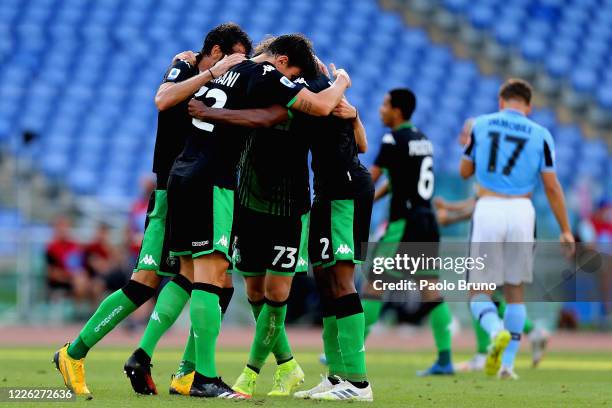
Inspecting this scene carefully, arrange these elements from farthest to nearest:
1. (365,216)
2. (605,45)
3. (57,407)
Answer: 1. (605,45)
2. (365,216)
3. (57,407)

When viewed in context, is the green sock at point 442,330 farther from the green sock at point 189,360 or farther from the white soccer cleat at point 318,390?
the green sock at point 189,360

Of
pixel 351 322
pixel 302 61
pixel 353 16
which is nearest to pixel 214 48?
pixel 302 61

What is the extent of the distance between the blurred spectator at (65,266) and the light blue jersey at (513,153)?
903 centimetres

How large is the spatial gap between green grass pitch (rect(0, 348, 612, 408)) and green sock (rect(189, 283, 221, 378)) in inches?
9.8

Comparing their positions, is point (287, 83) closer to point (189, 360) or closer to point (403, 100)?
point (189, 360)

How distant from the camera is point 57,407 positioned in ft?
20.1

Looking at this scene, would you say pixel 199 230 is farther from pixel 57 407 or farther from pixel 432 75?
pixel 432 75

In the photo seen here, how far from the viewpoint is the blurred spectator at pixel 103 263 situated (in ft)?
56.0

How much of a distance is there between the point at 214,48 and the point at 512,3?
62.9ft

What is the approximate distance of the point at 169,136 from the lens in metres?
7.49

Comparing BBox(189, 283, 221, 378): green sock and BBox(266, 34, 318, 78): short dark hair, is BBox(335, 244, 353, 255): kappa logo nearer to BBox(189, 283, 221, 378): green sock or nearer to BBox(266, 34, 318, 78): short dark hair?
BBox(189, 283, 221, 378): green sock

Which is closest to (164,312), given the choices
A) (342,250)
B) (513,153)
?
(342,250)

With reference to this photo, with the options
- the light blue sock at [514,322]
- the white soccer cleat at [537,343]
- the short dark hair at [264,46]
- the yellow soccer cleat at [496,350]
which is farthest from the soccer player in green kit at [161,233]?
the white soccer cleat at [537,343]

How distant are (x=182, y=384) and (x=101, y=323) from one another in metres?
0.62
